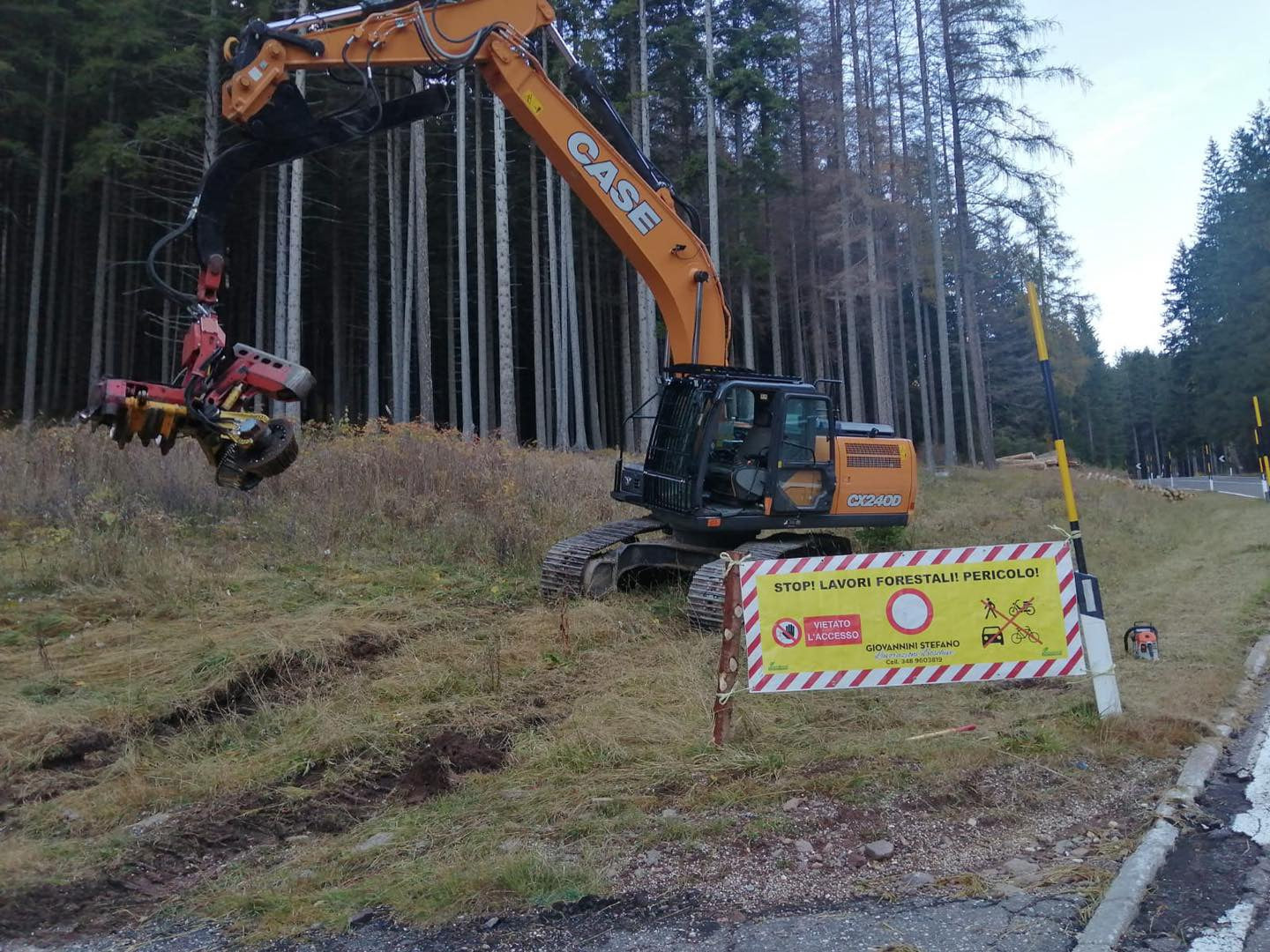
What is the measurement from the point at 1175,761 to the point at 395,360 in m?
24.5

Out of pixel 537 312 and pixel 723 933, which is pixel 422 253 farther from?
pixel 723 933

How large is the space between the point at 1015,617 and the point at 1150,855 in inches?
70.0

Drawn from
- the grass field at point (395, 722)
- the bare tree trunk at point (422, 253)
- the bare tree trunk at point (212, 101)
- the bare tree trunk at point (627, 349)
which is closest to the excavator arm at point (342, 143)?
the grass field at point (395, 722)

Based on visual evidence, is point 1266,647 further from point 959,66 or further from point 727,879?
point 959,66

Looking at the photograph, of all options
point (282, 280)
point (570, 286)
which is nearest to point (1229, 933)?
point (282, 280)

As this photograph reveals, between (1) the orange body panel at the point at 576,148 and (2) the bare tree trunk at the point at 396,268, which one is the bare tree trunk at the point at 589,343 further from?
(1) the orange body panel at the point at 576,148

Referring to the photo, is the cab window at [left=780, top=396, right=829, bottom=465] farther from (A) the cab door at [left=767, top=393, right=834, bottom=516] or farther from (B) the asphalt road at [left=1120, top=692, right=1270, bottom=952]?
(B) the asphalt road at [left=1120, top=692, right=1270, bottom=952]

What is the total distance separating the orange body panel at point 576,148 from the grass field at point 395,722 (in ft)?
10.1

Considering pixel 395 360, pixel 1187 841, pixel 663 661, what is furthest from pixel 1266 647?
pixel 395 360

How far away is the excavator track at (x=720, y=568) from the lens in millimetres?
8422

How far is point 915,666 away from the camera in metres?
5.68

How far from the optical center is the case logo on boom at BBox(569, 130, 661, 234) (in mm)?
9594

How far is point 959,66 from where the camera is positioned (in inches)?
1116

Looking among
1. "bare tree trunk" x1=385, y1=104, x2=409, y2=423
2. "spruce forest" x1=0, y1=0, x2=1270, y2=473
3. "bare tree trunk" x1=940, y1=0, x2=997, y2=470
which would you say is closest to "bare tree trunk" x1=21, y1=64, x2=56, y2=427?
"spruce forest" x1=0, y1=0, x2=1270, y2=473
